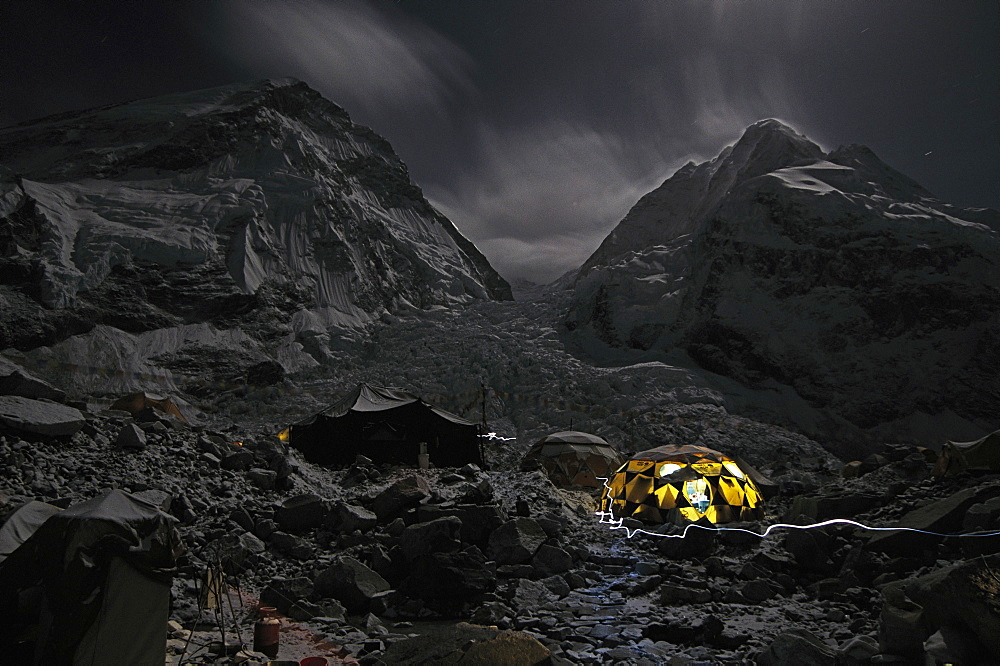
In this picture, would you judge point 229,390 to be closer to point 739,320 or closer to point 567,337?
point 567,337

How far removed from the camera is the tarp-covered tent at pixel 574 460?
974 inches

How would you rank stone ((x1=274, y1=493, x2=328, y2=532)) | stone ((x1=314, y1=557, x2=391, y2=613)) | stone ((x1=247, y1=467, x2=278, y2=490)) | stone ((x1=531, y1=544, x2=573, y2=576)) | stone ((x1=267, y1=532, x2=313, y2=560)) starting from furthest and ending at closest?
1. stone ((x1=247, y1=467, x2=278, y2=490))
2. stone ((x1=274, y1=493, x2=328, y2=532))
3. stone ((x1=531, y1=544, x2=573, y2=576))
4. stone ((x1=267, y1=532, x2=313, y2=560))
5. stone ((x1=314, y1=557, x2=391, y2=613))

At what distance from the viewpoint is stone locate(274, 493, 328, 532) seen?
1040cm

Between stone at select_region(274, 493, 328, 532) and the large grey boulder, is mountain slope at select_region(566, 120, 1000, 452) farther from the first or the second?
the large grey boulder

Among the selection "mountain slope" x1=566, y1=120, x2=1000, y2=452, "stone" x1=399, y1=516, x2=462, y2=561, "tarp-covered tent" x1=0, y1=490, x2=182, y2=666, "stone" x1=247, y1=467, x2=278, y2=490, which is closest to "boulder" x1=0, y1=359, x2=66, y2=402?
"stone" x1=247, y1=467, x2=278, y2=490

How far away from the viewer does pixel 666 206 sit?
114375 millimetres

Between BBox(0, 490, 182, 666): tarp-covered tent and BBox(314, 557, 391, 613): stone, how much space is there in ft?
11.6

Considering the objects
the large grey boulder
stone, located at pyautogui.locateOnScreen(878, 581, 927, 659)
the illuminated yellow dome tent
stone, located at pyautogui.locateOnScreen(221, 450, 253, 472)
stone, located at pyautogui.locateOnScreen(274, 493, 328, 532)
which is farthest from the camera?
the illuminated yellow dome tent

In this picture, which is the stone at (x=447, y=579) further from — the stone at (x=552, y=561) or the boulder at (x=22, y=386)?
the boulder at (x=22, y=386)

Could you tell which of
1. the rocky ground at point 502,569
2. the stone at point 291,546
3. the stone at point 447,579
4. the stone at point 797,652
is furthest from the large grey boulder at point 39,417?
the stone at point 797,652

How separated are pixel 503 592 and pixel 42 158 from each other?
360 feet

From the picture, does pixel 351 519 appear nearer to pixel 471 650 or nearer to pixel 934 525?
pixel 471 650

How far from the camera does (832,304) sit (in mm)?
57406

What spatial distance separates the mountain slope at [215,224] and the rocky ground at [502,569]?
60.6m
